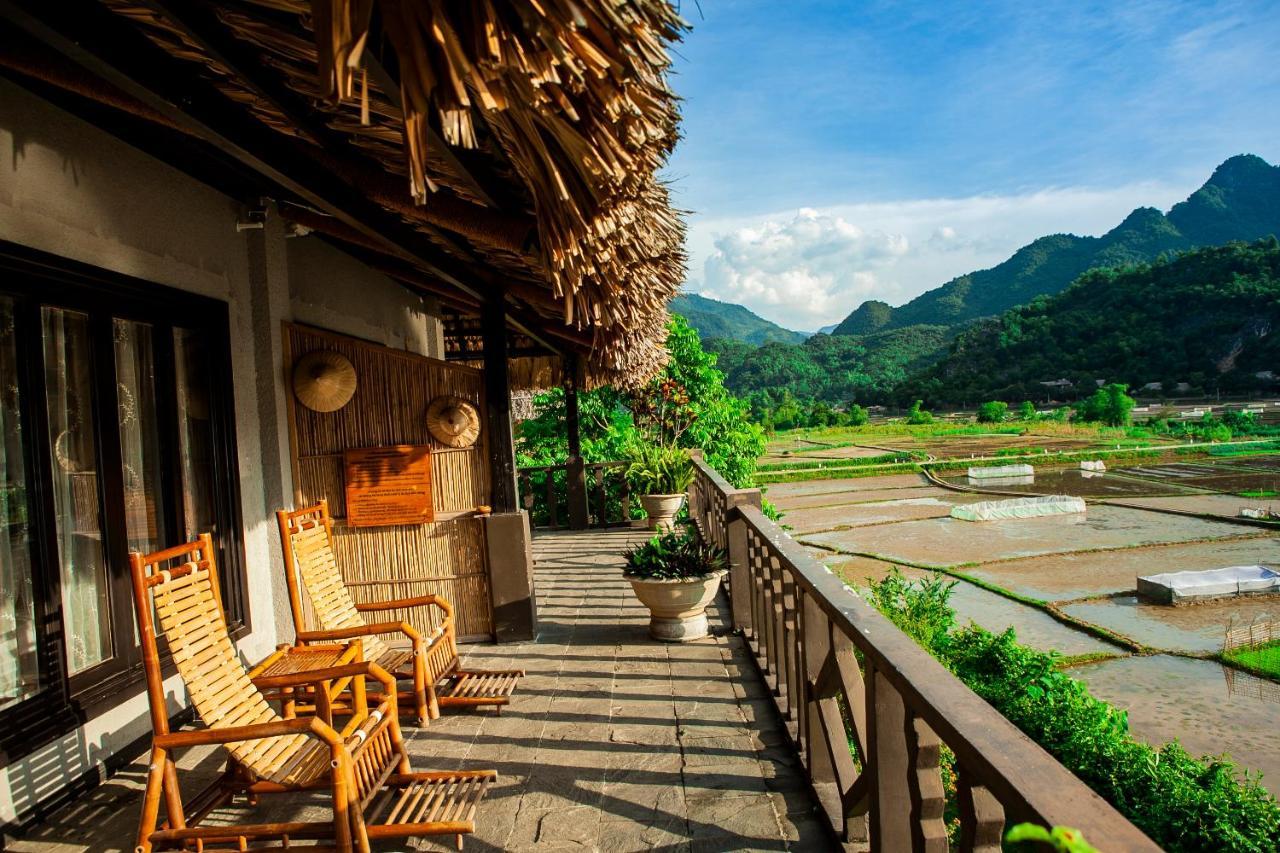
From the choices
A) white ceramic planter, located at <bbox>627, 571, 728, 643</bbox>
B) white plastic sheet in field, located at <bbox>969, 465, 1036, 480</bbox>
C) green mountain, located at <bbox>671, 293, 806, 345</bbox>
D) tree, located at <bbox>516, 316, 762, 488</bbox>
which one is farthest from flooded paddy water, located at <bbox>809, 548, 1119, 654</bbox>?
green mountain, located at <bbox>671, 293, 806, 345</bbox>

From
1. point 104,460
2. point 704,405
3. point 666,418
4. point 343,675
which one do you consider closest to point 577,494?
point 666,418

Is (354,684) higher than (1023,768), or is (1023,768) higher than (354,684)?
(1023,768)

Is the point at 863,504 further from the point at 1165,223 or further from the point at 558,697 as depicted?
the point at 1165,223

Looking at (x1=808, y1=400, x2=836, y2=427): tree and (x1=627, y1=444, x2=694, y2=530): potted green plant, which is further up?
(x1=808, y1=400, x2=836, y2=427): tree

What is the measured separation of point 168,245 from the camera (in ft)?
10.2

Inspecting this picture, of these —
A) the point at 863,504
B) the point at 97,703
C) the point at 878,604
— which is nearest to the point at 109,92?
the point at 97,703

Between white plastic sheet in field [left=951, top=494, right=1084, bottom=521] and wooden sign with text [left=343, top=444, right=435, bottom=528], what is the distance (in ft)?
84.7

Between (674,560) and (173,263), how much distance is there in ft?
8.28

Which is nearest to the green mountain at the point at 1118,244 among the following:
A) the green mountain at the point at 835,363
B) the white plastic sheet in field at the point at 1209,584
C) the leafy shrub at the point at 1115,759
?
the green mountain at the point at 835,363

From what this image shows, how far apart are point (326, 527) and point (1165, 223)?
409ft

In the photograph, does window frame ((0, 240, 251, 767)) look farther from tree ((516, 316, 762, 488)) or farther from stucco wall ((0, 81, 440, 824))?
tree ((516, 316, 762, 488))

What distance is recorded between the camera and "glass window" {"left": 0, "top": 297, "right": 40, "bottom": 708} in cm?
235

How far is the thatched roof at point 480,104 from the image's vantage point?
4.29 ft

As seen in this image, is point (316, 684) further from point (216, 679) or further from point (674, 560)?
point (674, 560)
